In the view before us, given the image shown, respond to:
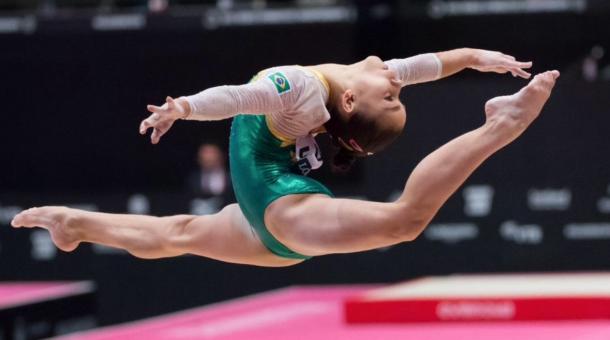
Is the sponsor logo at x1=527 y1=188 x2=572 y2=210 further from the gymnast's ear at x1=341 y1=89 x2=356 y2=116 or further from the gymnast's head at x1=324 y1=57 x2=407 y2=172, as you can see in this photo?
the gymnast's ear at x1=341 y1=89 x2=356 y2=116

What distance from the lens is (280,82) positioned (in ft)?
15.1

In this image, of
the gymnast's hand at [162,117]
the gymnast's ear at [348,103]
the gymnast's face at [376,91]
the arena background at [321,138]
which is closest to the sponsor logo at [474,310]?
the gymnast's face at [376,91]

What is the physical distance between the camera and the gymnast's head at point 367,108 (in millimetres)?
4809

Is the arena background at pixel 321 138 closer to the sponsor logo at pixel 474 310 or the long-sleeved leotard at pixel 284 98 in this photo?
the sponsor logo at pixel 474 310

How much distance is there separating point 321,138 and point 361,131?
575 cm

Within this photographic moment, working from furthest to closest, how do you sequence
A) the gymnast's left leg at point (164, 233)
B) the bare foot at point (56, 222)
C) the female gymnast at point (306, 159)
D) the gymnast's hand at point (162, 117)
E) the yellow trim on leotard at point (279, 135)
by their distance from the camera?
the bare foot at point (56, 222), the gymnast's left leg at point (164, 233), the yellow trim on leotard at point (279, 135), the female gymnast at point (306, 159), the gymnast's hand at point (162, 117)

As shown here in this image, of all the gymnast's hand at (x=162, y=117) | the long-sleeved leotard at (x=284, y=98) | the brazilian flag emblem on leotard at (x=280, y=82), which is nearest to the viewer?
the gymnast's hand at (x=162, y=117)

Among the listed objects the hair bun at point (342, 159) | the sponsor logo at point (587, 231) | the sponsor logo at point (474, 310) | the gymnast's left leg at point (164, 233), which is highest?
the hair bun at point (342, 159)

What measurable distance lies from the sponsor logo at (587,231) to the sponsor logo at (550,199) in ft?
0.59

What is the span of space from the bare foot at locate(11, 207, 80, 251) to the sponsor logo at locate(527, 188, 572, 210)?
5.31m

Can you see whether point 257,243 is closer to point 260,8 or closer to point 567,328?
point 567,328

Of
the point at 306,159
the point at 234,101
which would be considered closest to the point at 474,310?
the point at 306,159

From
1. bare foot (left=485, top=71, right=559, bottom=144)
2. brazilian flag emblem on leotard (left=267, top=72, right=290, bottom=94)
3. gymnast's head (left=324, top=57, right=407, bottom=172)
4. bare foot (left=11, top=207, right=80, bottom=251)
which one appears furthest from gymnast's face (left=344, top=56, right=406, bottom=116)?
bare foot (left=11, top=207, right=80, bottom=251)

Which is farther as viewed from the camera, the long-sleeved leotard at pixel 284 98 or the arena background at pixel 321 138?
the arena background at pixel 321 138
